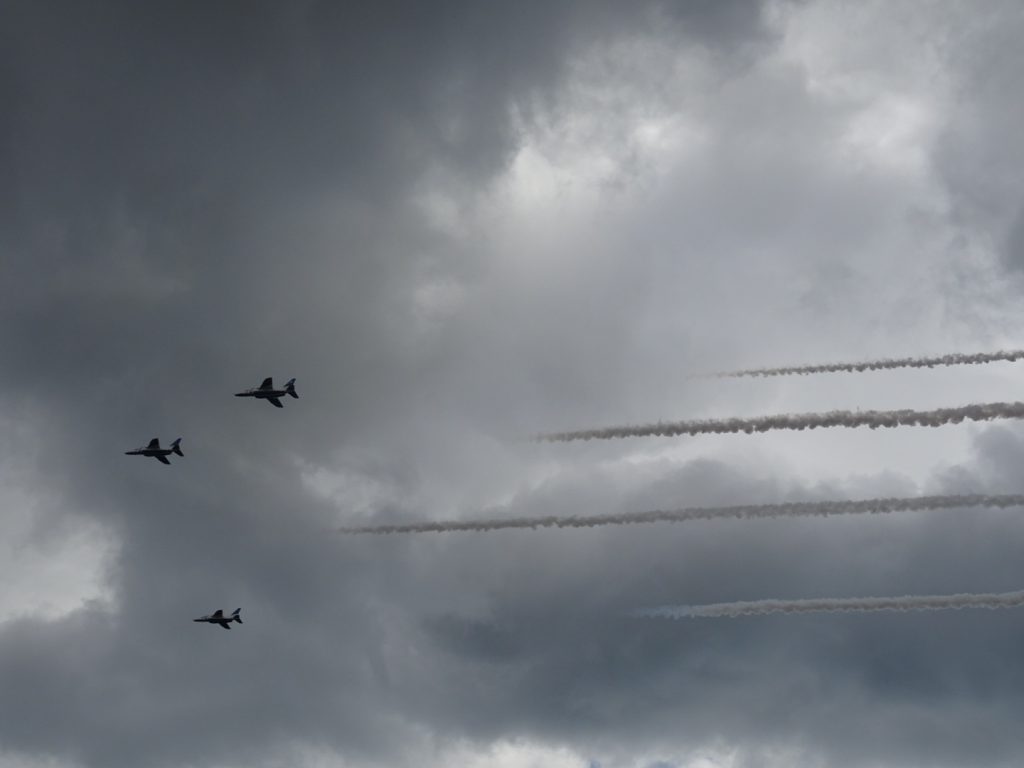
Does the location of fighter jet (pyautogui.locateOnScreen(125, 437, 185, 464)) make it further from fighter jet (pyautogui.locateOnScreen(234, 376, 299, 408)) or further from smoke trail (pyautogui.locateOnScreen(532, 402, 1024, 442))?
smoke trail (pyautogui.locateOnScreen(532, 402, 1024, 442))

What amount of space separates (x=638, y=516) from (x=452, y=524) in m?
20.1

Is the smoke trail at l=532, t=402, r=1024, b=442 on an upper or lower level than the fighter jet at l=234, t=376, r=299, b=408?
lower

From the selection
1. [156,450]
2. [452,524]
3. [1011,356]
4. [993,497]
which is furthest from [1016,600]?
[156,450]

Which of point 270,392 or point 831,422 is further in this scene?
point 270,392

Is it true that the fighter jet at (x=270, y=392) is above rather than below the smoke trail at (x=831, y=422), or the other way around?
above

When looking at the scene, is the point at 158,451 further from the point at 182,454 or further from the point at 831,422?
the point at 831,422

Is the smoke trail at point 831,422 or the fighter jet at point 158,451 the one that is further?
the fighter jet at point 158,451

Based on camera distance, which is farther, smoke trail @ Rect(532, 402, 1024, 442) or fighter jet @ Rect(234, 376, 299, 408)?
fighter jet @ Rect(234, 376, 299, 408)

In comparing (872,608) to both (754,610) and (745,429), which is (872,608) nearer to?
(754,610)

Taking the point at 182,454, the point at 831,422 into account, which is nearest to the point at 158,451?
the point at 182,454

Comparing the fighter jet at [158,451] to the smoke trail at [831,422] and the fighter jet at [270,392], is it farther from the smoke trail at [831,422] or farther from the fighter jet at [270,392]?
the smoke trail at [831,422]

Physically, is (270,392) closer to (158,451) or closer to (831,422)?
(158,451)

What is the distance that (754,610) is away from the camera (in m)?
104

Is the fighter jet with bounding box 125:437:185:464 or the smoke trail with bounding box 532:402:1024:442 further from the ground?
the fighter jet with bounding box 125:437:185:464
